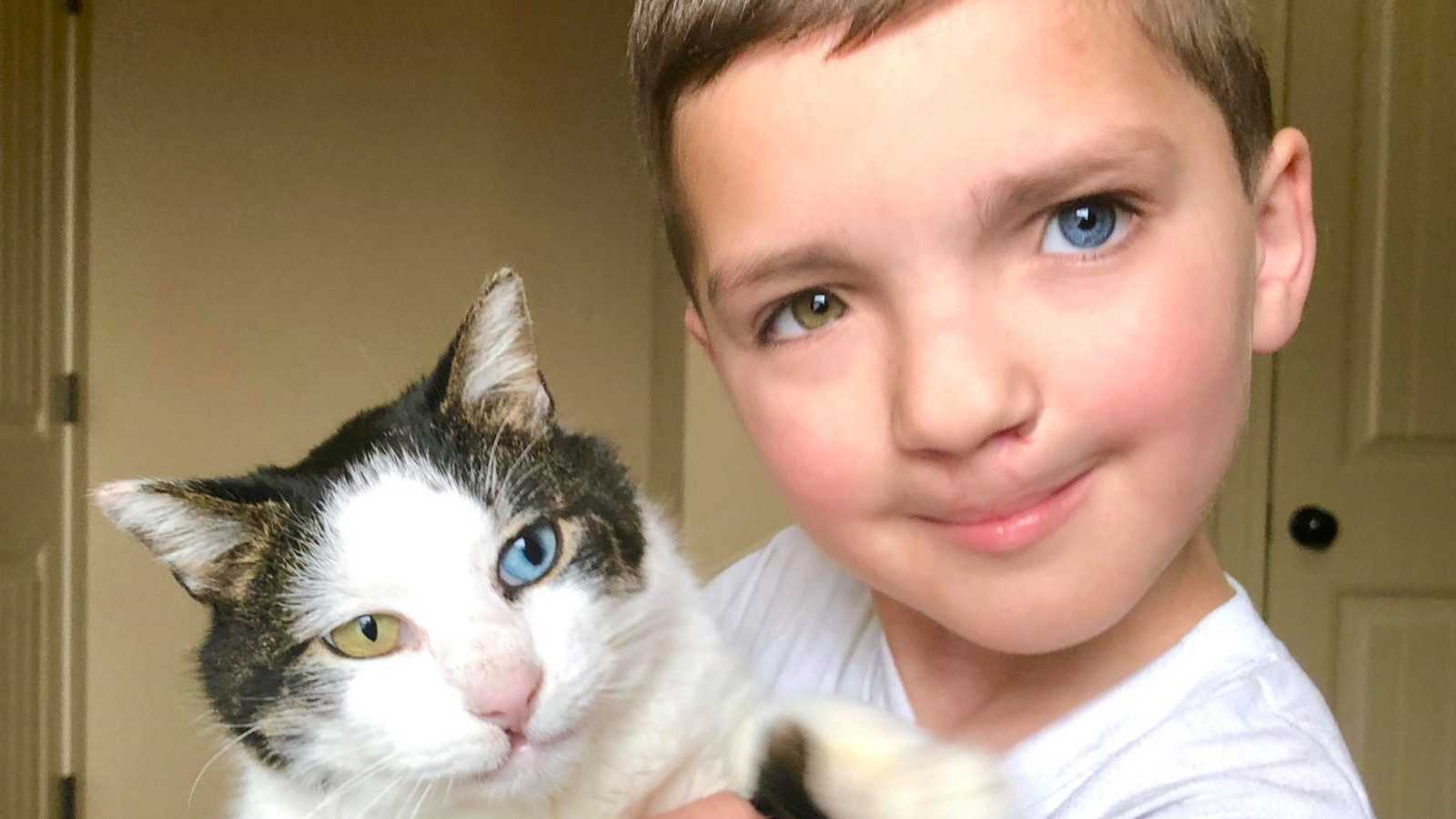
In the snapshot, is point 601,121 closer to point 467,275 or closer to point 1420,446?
point 467,275

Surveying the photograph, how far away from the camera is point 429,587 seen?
29.7 inches

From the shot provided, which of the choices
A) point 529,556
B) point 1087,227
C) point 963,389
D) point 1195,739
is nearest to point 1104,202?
point 1087,227

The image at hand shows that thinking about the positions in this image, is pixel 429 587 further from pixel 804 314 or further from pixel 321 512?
pixel 804 314

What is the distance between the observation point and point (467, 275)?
2920mm

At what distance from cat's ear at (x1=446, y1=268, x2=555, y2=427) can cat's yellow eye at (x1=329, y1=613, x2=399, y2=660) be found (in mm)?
204

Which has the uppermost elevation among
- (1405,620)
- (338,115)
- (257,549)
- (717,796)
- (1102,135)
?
(338,115)

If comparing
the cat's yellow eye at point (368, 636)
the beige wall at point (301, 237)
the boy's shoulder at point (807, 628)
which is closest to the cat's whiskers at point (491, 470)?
the cat's yellow eye at point (368, 636)

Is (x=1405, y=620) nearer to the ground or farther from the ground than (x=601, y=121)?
nearer to the ground

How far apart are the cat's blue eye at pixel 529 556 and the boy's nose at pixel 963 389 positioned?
0.35 metres

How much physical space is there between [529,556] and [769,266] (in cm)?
32

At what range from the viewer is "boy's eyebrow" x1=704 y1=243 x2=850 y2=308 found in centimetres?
60

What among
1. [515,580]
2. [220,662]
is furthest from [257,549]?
[515,580]

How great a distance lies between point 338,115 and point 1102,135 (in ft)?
8.69

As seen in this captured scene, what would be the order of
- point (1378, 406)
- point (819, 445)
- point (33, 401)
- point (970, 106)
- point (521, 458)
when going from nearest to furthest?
point (970, 106)
point (819, 445)
point (521, 458)
point (1378, 406)
point (33, 401)
